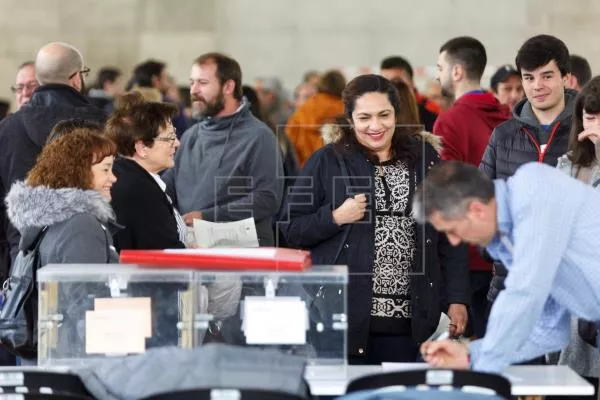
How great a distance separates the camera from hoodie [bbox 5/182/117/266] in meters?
4.33

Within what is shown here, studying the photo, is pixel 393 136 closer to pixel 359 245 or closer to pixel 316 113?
pixel 359 245

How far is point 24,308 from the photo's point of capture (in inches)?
173

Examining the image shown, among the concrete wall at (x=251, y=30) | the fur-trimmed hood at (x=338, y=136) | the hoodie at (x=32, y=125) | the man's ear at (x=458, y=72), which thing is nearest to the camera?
the fur-trimmed hood at (x=338, y=136)

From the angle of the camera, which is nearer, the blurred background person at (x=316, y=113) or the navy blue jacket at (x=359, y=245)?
the navy blue jacket at (x=359, y=245)

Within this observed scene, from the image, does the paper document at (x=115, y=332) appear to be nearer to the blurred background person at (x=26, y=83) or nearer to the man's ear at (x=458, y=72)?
the man's ear at (x=458, y=72)

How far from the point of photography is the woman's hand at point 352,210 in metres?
4.64

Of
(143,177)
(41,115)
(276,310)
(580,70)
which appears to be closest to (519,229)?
(276,310)

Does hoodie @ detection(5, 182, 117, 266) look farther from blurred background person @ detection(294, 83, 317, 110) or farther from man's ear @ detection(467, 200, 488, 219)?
blurred background person @ detection(294, 83, 317, 110)

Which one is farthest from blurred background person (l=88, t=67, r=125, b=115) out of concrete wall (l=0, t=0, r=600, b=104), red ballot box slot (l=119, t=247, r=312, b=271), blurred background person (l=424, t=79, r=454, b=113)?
red ballot box slot (l=119, t=247, r=312, b=271)

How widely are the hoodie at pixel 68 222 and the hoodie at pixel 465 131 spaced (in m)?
2.21

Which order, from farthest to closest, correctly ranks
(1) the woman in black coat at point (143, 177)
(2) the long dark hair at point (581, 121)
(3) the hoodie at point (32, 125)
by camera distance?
1. (3) the hoodie at point (32, 125)
2. (1) the woman in black coat at point (143, 177)
3. (2) the long dark hair at point (581, 121)

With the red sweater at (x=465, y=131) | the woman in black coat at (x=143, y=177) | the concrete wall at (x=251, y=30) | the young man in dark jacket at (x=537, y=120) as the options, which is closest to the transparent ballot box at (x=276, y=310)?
the woman in black coat at (x=143, y=177)

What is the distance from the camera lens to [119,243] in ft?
15.8

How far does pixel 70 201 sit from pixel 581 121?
1.91 meters
